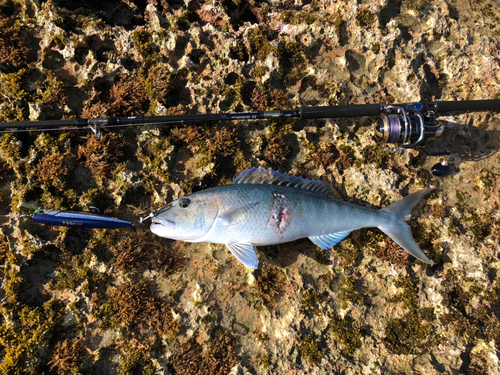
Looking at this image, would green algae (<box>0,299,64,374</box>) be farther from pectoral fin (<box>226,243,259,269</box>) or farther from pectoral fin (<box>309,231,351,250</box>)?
pectoral fin (<box>309,231,351,250</box>)

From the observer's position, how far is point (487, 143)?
4.94 metres

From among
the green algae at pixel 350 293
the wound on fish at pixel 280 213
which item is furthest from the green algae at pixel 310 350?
the wound on fish at pixel 280 213

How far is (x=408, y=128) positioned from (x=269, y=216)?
262 centimetres

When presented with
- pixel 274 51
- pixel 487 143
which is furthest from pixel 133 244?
pixel 487 143

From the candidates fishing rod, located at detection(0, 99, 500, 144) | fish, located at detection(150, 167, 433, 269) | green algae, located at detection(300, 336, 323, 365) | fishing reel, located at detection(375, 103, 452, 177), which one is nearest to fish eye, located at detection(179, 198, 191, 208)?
fish, located at detection(150, 167, 433, 269)

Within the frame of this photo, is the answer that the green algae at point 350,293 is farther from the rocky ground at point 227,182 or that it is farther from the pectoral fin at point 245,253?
the pectoral fin at point 245,253

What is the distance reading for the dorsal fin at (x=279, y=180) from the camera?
12.8ft

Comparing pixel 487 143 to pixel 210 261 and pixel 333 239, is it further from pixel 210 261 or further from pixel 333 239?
pixel 210 261

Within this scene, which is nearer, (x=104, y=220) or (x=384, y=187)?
(x=104, y=220)

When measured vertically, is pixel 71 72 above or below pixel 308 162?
above

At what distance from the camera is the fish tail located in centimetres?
398

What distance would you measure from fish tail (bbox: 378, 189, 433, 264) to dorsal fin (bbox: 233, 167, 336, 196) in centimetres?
90

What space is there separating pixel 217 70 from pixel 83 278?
144 inches

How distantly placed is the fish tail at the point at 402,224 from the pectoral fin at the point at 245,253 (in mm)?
1960
